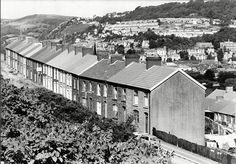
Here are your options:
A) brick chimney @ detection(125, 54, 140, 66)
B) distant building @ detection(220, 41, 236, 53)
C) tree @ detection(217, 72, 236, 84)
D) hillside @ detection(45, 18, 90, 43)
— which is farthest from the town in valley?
hillside @ detection(45, 18, 90, 43)

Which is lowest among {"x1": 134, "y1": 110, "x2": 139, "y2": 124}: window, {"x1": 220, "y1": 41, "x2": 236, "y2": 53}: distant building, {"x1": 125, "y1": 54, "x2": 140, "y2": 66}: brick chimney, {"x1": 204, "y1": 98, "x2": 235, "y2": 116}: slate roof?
{"x1": 204, "y1": 98, "x2": 235, "y2": 116}: slate roof

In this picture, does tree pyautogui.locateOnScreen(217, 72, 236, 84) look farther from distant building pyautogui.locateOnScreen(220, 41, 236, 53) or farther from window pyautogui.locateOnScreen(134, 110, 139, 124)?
window pyautogui.locateOnScreen(134, 110, 139, 124)

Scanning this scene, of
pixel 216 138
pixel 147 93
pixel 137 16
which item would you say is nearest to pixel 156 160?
pixel 147 93

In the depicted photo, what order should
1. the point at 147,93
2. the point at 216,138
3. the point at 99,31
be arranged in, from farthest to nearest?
the point at 99,31 < the point at 216,138 < the point at 147,93

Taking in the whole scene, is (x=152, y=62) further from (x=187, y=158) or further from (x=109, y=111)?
(x=187, y=158)

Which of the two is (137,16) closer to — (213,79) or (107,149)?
(213,79)

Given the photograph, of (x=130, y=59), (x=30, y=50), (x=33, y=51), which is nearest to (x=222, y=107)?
(x=130, y=59)

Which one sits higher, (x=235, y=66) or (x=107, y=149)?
(x=107, y=149)

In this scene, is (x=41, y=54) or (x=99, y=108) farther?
(x=41, y=54)
